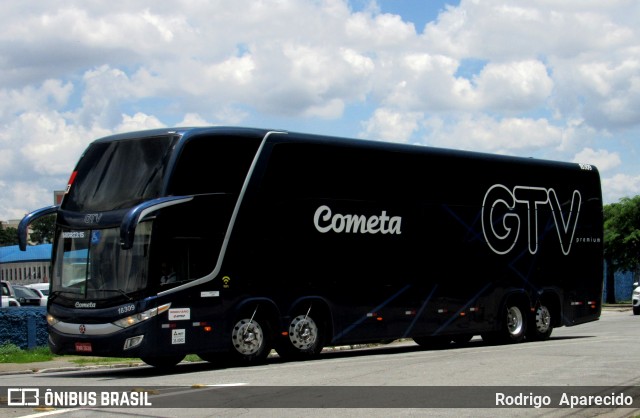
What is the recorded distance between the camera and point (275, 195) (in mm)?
17859

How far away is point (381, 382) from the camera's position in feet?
44.1

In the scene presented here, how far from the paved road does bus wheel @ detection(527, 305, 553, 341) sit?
3.55 m

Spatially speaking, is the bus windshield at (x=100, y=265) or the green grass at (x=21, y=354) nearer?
the bus windshield at (x=100, y=265)

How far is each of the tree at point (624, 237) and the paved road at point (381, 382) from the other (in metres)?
34.7

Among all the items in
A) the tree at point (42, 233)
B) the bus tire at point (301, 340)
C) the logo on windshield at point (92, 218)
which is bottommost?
the bus tire at point (301, 340)

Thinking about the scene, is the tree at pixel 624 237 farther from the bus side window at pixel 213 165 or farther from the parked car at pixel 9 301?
the bus side window at pixel 213 165

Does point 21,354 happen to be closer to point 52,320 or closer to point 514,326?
point 52,320

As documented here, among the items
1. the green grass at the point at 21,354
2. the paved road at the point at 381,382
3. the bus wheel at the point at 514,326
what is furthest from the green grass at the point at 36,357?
the bus wheel at the point at 514,326

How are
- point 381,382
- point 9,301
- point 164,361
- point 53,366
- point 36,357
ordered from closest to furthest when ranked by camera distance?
point 381,382, point 164,361, point 53,366, point 36,357, point 9,301

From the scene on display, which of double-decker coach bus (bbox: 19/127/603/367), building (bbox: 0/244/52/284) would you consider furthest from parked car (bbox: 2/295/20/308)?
building (bbox: 0/244/52/284)

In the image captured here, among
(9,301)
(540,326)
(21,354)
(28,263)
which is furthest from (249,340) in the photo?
(28,263)

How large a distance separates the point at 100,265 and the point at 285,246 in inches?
135

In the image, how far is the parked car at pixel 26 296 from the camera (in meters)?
41.8

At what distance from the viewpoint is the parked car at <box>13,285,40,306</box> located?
1646 inches
